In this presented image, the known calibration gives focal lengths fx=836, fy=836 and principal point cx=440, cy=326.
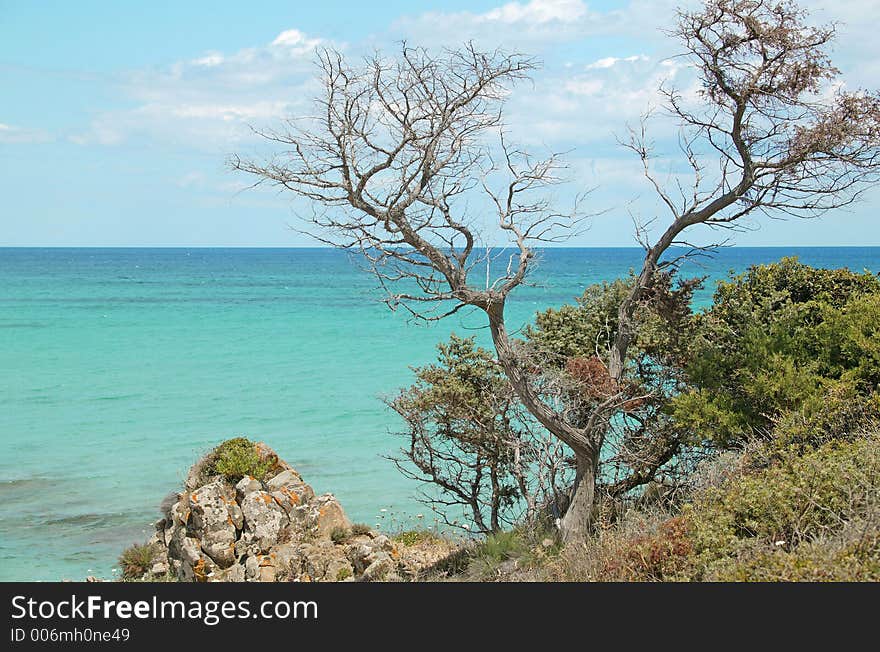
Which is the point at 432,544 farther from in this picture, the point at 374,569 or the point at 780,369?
the point at 780,369

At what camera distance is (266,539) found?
11.6m

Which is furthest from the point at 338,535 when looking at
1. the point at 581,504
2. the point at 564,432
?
the point at 564,432

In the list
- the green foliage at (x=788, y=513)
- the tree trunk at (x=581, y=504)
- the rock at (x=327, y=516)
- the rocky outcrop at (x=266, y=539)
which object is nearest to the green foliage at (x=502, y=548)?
the tree trunk at (x=581, y=504)

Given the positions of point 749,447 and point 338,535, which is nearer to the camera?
point 749,447

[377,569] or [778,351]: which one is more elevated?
[778,351]

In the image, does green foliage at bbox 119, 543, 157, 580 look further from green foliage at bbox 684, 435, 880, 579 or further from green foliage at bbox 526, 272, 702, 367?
green foliage at bbox 684, 435, 880, 579

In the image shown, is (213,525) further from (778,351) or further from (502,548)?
(778,351)

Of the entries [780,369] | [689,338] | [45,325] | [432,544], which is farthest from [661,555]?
[45,325]

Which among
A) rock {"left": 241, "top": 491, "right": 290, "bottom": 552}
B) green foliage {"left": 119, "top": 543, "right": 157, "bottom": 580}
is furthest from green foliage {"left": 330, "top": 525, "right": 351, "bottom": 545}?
green foliage {"left": 119, "top": 543, "right": 157, "bottom": 580}

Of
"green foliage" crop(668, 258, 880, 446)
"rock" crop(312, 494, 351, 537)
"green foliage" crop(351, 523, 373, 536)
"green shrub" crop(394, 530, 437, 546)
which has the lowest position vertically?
"green shrub" crop(394, 530, 437, 546)

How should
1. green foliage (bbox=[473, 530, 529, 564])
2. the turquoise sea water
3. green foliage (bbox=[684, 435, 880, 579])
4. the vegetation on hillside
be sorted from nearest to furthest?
green foliage (bbox=[684, 435, 880, 579]) → the vegetation on hillside → green foliage (bbox=[473, 530, 529, 564]) → the turquoise sea water

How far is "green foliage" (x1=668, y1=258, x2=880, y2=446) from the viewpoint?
1103cm

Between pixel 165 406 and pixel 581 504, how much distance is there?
1598cm

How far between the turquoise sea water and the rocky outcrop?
2.54 metres
